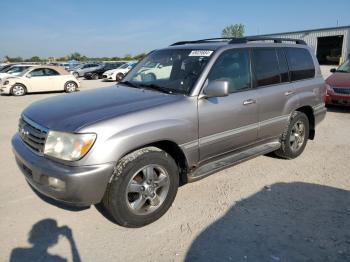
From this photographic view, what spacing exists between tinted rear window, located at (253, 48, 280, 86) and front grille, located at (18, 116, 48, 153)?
2.86 meters

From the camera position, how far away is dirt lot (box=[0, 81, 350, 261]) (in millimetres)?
3002

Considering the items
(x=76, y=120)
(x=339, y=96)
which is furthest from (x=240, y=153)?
(x=339, y=96)

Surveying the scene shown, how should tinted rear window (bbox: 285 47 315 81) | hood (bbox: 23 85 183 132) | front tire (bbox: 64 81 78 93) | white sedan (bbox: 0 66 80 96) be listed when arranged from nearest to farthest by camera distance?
hood (bbox: 23 85 183 132)
tinted rear window (bbox: 285 47 315 81)
white sedan (bbox: 0 66 80 96)
front tire (bbox: 64 81 78 93)

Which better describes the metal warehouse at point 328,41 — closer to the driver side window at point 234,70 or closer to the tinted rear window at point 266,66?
the tinted rear window at point 266,66

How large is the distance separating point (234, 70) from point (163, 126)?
144 centimetres

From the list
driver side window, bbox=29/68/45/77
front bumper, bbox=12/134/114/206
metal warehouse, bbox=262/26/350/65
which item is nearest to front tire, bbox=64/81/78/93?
driver side window, bbox=29/68/45/77

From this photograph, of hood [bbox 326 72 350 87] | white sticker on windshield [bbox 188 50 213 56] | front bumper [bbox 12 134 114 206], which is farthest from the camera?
hood [bbox 326 72 350 87]

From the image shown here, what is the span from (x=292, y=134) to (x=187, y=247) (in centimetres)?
307

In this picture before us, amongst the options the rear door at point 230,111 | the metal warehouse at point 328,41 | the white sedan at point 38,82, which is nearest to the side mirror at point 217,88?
the rear door at point 230,111

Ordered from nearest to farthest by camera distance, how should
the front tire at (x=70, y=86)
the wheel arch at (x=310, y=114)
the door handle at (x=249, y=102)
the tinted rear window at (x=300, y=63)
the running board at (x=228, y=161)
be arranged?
1. the running board at (x=228, y=161)
2. the door handle at (x=249, y=102)
3. the tinted rear window at (x=300, y=63)
4. the wheel arch at (x=310, y=114)
5. the front tire at (x=70, y=86)

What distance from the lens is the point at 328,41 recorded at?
43.8 meters

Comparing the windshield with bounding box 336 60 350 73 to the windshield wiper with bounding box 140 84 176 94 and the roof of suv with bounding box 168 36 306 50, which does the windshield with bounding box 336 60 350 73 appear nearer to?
the roof of suv with bounding box 168 36 306 50

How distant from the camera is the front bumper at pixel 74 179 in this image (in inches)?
114

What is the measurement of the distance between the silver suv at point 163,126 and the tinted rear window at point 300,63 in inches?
A: 1.3
